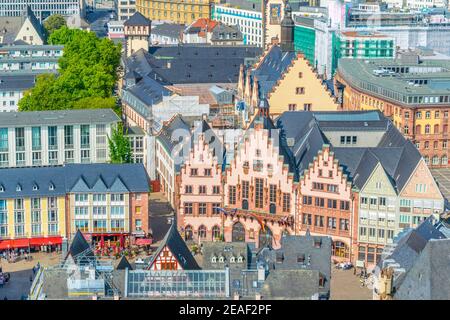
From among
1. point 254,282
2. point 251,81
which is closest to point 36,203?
point 254,282

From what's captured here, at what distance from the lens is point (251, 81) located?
482ft

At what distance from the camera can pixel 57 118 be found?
132375 mm

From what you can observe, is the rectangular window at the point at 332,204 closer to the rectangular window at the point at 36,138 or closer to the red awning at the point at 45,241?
the red awning at the point at 45,241

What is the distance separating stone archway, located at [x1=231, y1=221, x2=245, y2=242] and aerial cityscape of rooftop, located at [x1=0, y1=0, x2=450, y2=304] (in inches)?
5.0

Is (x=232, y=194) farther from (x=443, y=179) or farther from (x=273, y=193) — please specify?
(x=443, y=179)

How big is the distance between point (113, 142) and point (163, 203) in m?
14.4

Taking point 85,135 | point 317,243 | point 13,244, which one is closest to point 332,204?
point 317,243

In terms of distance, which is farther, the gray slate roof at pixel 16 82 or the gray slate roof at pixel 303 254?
the gray slate roof at pixel 16 82

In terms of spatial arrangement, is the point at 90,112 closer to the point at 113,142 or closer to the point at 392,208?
the point at 113,142

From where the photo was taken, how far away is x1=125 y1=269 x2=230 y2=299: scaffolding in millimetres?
59406

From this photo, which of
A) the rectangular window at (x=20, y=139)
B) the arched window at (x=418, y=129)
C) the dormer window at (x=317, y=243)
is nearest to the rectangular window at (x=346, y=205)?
the dormer window at (x=317, y=243)

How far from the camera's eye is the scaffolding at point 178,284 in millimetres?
59406

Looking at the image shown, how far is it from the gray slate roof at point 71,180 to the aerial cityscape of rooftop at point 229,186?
0.55ft

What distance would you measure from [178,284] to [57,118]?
252 feet
